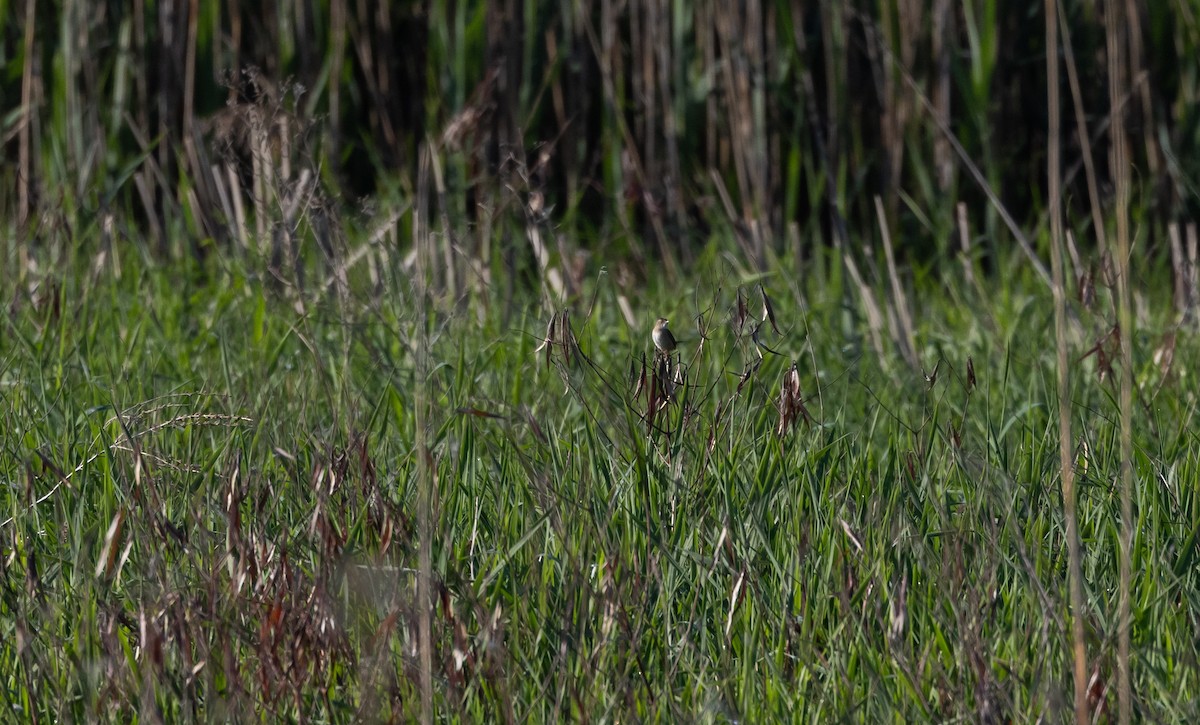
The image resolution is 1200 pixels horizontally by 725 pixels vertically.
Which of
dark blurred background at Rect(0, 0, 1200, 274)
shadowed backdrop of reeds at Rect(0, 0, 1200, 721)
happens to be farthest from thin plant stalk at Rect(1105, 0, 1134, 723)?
dark blurred background at Rect(0, 0, 1200, 274)

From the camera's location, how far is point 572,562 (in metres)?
1.54

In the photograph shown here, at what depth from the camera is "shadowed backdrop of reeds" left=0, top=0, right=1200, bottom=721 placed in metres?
1.47

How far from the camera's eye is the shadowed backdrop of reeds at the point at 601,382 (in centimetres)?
147

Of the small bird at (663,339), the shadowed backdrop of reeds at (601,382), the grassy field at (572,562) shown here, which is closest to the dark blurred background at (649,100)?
the shadowed backdrop of reeds at (601,382)

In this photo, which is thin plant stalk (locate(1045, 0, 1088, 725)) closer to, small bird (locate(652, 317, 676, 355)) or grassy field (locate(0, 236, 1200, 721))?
grassy field (locate(0, 236, 1200, 721))

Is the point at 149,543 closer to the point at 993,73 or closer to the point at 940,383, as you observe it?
the point at 940,383

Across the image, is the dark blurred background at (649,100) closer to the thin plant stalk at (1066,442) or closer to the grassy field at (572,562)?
the grassy field at (572,562)

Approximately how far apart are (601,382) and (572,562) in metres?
0.99

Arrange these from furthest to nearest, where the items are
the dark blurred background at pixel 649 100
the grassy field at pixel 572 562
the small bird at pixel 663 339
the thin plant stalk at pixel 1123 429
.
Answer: the dark blurred background at pixel 649 100 < the small bird at pixel 663 339 < the grassy field at pixel 572 562 < the thin plant stalk at pixel 1123 429

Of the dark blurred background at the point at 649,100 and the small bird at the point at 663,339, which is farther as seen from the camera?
the dark blurred background at the point at 649,100

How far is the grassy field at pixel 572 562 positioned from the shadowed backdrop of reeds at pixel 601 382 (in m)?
0.01

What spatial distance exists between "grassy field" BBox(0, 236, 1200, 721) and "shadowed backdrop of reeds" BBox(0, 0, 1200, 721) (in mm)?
10

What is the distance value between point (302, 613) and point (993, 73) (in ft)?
12.0

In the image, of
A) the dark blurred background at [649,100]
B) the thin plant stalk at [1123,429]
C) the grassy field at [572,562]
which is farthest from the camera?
the dark blurred background at [649,100]
